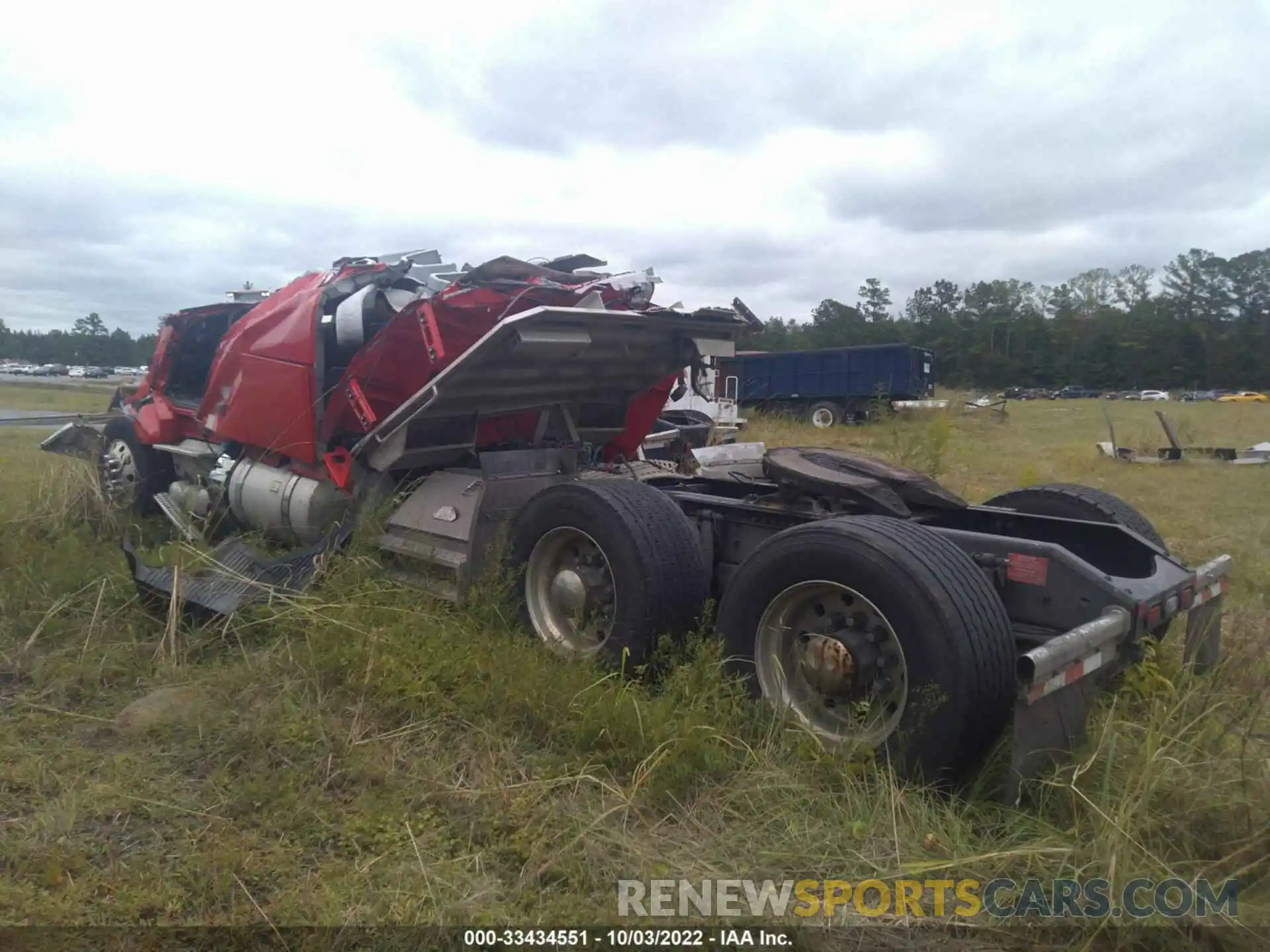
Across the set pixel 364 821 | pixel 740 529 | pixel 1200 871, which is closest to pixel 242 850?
pixel 364 821

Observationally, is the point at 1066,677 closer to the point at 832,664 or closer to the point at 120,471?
the point at 832,664

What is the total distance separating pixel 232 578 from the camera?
532 centimetres

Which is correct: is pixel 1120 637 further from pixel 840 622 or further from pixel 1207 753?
pixel 840 622

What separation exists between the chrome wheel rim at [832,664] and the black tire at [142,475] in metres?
5.96

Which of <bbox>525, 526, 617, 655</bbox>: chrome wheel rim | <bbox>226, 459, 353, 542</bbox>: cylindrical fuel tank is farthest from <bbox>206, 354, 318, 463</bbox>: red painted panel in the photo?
<bbox>525, 526, 617, 655</bbox>: chrome wheel rim

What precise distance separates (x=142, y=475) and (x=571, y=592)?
16.2ft

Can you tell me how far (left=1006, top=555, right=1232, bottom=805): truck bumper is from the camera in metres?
2.96

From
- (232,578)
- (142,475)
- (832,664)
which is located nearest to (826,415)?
(142,475)

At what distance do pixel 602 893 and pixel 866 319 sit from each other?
84.7 meters

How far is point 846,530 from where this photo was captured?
3.51m

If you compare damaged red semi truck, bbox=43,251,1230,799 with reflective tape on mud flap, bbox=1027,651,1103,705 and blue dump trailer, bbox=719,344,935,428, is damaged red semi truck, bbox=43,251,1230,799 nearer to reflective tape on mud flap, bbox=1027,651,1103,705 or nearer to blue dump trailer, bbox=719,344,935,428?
reflective tape on mud flap, bbox=1027,651,1103,705

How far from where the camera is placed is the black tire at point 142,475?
770cm

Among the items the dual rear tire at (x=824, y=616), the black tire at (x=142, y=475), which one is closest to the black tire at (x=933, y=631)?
the dual rear tire at (x=824, y=616)

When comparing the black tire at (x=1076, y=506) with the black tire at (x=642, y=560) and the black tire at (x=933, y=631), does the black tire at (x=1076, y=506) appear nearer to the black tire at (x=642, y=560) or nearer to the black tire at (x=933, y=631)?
the black tire at (x=933, y=631)
